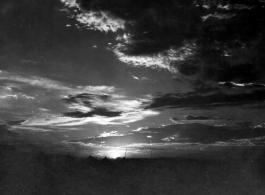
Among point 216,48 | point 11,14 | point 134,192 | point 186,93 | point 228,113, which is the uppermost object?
point 11,14

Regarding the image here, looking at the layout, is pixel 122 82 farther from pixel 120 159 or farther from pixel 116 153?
pixel 120 159

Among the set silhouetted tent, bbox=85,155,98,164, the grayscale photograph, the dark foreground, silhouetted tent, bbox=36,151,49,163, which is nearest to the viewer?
the grayscale photograph

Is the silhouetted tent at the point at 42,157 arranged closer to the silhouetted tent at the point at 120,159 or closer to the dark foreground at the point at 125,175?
the dark foreground at the point at 125,175

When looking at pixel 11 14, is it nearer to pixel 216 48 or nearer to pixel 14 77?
pixel 14 77

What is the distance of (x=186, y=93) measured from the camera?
835 centimetres

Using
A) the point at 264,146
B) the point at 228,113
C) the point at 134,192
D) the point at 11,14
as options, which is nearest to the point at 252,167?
the point at 264,146

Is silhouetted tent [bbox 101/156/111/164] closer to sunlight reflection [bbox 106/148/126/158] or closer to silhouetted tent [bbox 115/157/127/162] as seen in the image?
sunlight reflection [bbox 106/148/126/158]

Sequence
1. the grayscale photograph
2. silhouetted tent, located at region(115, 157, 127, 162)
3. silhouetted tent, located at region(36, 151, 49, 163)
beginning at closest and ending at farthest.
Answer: the grayscale photograph, silhouetted tent, located at region(36, 151, 49, 163), silhouetted tent, located at region(115, 157, 127, 162)

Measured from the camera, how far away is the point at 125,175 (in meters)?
18.8

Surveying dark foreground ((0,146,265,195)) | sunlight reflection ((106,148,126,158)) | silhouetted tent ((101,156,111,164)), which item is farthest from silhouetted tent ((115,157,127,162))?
silhouetted tent ((101,156,111,164))

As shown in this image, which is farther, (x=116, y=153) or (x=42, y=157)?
(x=116, y=153)

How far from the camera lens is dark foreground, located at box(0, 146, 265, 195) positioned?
15.4 meters

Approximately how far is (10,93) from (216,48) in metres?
7.36

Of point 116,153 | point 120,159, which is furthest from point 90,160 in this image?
point 120,159
